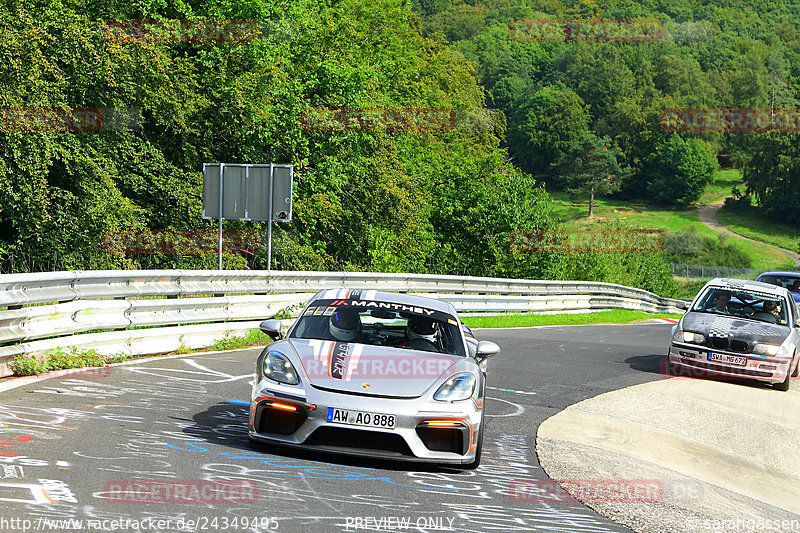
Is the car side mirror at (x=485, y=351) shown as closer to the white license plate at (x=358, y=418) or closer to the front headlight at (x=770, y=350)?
the white license plate at (x=358, y=418)

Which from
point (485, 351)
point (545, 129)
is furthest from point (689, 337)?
point (545, 129)

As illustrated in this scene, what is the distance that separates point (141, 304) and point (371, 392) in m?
5.56

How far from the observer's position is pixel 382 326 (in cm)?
743

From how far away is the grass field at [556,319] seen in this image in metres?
21.5

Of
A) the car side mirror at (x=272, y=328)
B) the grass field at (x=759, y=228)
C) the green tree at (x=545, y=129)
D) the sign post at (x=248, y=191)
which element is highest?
the green tree at (x=545, y=129)

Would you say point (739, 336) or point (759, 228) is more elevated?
point (739, 336)

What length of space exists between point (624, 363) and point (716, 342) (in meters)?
1.94

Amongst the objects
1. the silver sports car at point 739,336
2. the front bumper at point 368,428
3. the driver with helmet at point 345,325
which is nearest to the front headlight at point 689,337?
the silver sports car at point 739,336

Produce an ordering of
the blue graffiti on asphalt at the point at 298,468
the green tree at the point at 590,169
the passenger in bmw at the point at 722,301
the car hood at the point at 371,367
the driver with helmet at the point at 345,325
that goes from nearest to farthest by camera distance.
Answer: the blue graffiti on asphalt at the point at 298,468 < the car hood at the point at 371,367 < the driver with helmet at the point at 345,325 < the passenger in bmw at the point at 722,301 < the green tree at the point at 590,169

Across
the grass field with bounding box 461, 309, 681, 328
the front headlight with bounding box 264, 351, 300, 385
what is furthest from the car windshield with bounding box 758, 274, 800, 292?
the front headlight with bounding box 264, 351, 300, 385

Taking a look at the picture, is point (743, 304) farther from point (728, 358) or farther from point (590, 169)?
point (590, 169)

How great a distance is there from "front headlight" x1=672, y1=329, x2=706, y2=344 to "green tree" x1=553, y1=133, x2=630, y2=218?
124 m

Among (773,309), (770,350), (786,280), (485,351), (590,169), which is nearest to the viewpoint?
(485,351)

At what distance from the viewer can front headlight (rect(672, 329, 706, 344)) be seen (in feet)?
42.8
